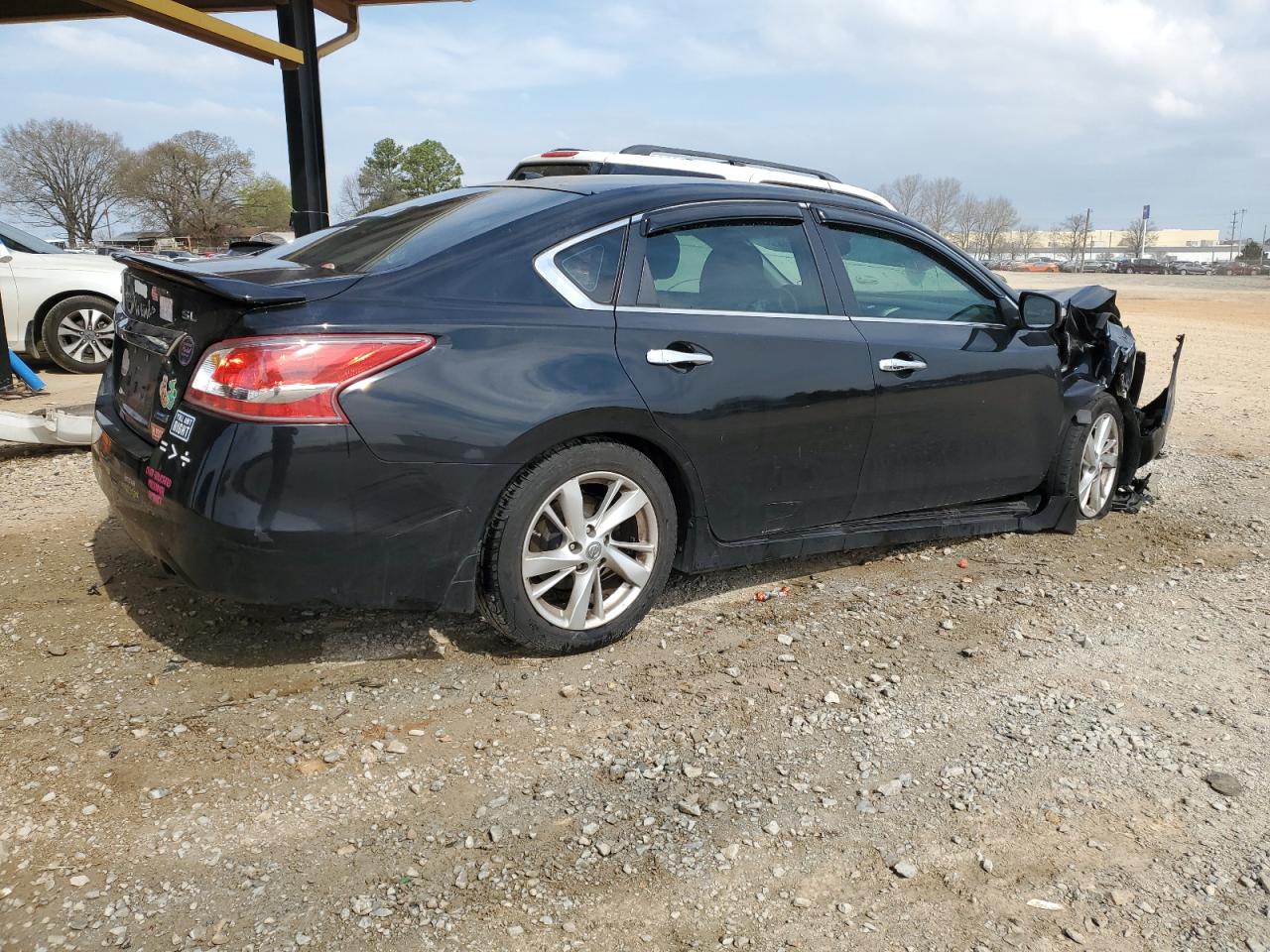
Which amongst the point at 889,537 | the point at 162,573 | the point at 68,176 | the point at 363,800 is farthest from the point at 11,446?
the point at 68,176

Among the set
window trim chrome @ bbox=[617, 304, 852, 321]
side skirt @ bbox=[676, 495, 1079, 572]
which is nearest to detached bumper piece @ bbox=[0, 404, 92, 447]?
window trim chrome @ bbox=[617, 304, 852, 321]

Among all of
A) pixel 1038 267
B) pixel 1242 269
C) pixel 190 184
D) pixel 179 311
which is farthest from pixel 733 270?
pixel 1038 267

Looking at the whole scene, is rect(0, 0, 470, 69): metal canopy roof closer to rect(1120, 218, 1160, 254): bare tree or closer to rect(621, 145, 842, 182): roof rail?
rect(621, 145, 842, 182): roof rail

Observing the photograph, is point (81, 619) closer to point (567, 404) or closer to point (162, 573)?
point (162, 573)

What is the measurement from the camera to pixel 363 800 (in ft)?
8.87

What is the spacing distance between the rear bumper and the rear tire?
10.3ft

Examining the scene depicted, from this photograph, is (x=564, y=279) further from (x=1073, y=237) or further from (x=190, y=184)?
(x=1073, y=237)

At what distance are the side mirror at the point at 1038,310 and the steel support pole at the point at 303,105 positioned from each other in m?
7.33

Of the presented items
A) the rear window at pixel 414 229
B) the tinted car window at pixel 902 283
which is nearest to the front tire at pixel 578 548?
the rear window at pixel 414 229

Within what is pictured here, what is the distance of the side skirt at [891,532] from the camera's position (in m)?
3.81

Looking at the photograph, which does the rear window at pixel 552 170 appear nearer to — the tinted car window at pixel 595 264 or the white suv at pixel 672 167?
the white suv at pixel 672 167

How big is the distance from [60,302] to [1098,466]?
29.3 feet

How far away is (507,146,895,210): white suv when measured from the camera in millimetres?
6648

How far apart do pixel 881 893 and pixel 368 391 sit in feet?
6.27
